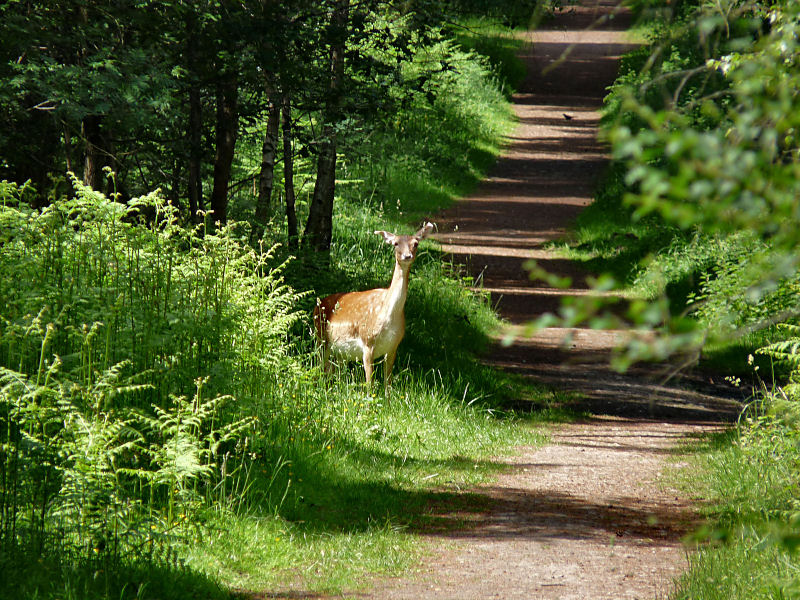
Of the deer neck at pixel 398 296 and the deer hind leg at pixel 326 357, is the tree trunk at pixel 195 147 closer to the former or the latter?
the deer hind leg at pixel 326 357

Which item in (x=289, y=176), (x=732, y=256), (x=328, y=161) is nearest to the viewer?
(x=328, y=161)

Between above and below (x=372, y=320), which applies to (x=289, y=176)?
Result: above

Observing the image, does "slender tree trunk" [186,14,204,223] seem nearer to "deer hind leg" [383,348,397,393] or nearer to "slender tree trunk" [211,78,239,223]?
"slender tree trunk" [211,78,239,223]

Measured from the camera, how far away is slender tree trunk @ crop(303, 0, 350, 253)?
36.2 ft

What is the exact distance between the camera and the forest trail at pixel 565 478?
229 inches

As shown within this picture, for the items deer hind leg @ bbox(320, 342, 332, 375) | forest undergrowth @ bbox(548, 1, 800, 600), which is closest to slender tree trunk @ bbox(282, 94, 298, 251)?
deer hind leg @ bbox(320, 342, 332, 375)

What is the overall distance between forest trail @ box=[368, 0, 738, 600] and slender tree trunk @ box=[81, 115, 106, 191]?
5.10 metres

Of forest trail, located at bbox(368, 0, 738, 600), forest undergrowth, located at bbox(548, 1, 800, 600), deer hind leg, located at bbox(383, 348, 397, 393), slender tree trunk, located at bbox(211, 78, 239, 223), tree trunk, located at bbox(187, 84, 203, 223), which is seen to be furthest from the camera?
slender tree trunk, located at bbox(211, 78, 239, 223)

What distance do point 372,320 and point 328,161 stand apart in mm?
4484

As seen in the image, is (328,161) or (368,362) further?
(328,161)

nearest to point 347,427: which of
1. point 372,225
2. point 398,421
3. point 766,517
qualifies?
point 398,421

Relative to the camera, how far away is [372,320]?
9.48 meters

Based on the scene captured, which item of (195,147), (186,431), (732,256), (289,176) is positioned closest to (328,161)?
(289,176)

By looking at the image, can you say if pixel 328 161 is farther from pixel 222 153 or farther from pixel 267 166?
pixel 222 153
